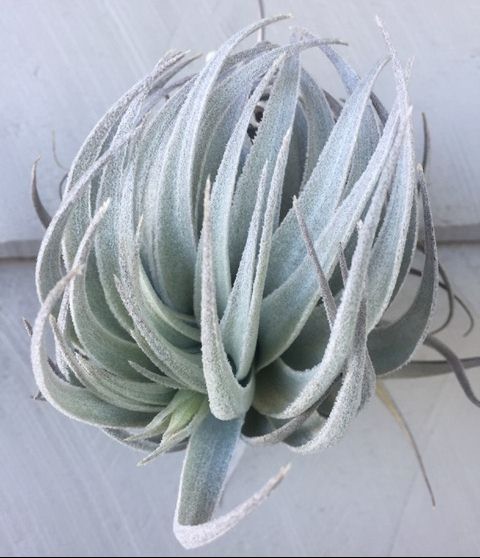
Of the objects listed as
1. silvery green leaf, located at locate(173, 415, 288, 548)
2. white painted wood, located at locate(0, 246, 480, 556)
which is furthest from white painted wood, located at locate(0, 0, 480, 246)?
silvery green leaf, located at locate(173, 415, 288, 548)

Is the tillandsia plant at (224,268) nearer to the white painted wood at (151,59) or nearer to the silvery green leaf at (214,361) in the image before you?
the silvery green leaf at (214,361)

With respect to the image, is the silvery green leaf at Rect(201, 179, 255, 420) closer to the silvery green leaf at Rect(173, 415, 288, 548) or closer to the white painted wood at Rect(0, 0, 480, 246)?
the silvery green leaf at Rect(173, 415, 288, 548)

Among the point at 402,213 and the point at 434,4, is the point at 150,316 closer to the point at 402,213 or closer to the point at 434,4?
the point at 402,213

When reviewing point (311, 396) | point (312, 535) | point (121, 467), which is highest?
point (311, 396)

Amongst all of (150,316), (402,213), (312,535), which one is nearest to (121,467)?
(312,535)

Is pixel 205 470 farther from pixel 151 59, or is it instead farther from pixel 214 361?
pixel 151 59

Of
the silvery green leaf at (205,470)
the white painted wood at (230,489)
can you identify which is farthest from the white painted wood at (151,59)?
the silvery green leaf at (205,470)

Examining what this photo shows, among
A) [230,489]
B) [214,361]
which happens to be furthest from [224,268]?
[230,489]
